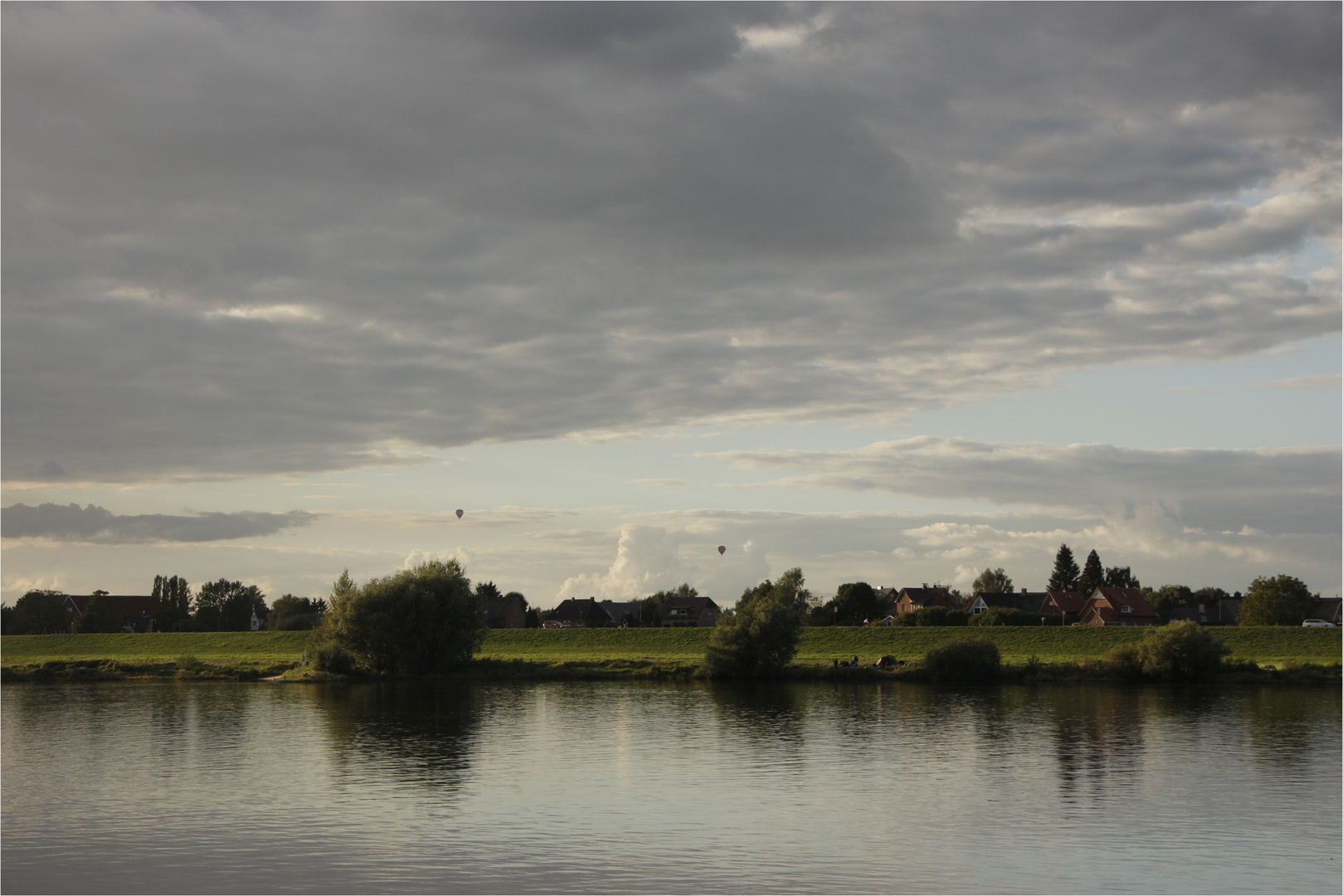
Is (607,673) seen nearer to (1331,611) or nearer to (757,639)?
(757,639)

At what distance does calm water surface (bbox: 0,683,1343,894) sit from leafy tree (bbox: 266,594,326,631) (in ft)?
278

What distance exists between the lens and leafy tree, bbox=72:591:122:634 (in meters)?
145

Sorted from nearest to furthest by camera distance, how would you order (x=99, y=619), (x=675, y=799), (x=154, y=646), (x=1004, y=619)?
1. (x=675, y=799)
2. (x=1004, y=619)
3. (x=154, y=646)
4. (x=99, y=619)

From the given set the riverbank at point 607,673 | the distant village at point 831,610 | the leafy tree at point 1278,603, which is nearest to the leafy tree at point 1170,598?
the distant village at point 831,610

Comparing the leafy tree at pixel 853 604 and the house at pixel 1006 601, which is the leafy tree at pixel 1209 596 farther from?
the leafy tree at pixel 853 604

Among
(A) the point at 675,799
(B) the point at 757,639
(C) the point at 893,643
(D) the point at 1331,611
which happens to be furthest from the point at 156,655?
(D) the point at 1331,611

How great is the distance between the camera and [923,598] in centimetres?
17900

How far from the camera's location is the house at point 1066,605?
157 meters

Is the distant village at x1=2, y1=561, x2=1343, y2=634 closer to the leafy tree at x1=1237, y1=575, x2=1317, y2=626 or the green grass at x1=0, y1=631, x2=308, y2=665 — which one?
the leafy tree at x1=1237, y1=575, x2=1317, y2=626

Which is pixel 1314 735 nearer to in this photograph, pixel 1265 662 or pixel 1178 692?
pixel 1178 692

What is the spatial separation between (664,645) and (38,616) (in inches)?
3584

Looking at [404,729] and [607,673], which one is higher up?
[404,729]

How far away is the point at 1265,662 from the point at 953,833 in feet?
234

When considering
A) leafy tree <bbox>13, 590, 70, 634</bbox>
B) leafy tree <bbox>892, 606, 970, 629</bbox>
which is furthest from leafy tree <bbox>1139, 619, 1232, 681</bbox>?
leafy tree <bbox>13, 590, 70, 634</bbox>
